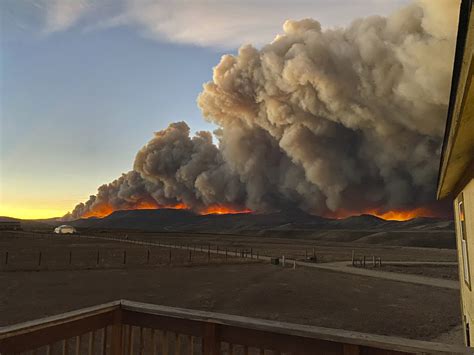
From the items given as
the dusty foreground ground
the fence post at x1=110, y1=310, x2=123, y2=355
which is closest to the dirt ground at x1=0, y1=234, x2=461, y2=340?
the dusty foreground ground

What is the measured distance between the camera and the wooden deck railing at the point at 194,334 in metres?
2.64

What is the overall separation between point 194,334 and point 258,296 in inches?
609

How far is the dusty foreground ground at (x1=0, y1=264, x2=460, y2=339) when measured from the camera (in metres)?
14.0

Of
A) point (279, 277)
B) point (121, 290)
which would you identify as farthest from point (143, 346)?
point (279, 277)

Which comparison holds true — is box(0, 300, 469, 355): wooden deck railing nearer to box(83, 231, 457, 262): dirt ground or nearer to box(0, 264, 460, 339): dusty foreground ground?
box(0, 264, 460, 339): dusty foreground ground

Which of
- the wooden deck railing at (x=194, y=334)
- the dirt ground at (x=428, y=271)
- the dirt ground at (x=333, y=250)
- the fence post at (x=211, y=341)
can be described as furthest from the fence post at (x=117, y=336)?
the dirt ground at (x=333, y=250)

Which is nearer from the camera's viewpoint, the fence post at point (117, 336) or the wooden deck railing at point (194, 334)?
the wooden deck railing at point (194, 334)

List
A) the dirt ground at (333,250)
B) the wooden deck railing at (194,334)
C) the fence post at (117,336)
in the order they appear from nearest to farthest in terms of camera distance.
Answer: the wooden deck railing at (194,334) → the fence post at (117,336) → the dirt ground at (333,250)

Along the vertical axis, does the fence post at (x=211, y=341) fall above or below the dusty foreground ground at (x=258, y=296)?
above

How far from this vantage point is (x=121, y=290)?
18375 mm

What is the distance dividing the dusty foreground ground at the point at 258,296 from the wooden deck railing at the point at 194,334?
1087 cm

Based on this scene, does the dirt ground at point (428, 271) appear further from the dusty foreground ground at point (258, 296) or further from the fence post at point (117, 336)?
the fence post at point (117, 336)

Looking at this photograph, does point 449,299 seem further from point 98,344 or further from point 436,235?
point 436,235

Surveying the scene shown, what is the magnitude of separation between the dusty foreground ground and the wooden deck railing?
10.9 m
